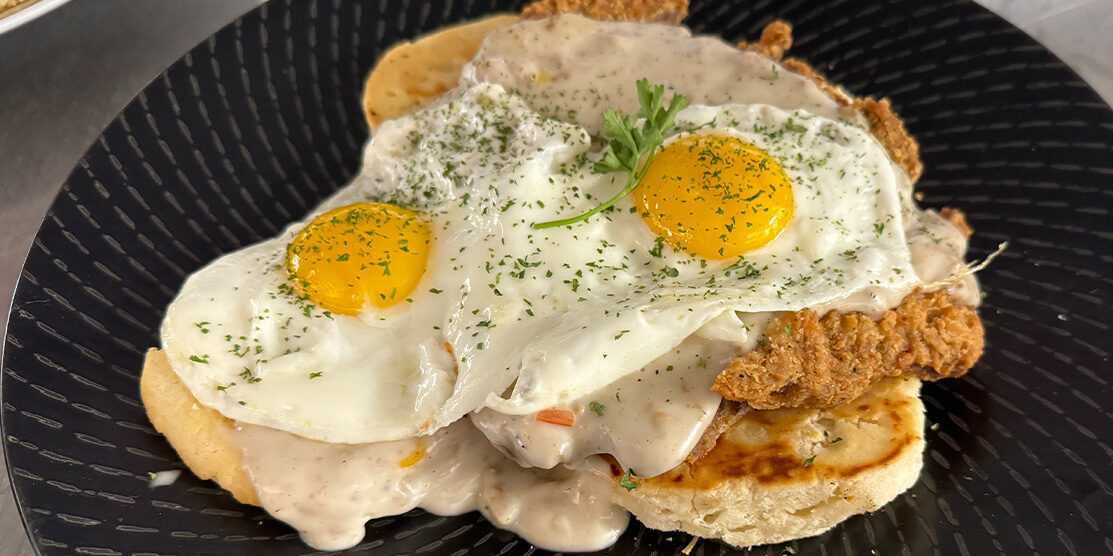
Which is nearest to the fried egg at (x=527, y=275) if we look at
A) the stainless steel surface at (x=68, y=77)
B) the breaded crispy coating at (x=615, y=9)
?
the breaded crispy coating at (x=615, y=9)

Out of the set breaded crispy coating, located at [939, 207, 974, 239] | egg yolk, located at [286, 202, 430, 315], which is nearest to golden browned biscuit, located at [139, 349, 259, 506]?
egg yolk, located at [286, 202, 430, 315]

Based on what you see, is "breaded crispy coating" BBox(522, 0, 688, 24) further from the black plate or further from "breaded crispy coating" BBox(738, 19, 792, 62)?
"breaded crispy coating" BBox(738, 19, 792, 62)

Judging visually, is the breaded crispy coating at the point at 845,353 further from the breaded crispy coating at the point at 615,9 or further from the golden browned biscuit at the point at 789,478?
the breaded crispy coating at the point at 615,9

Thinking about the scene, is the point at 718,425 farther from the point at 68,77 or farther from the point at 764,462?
the point at 68,77

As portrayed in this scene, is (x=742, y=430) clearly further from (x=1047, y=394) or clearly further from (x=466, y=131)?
(x=466, y=131)

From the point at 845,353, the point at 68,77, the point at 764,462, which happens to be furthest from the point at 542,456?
the point at 68,77

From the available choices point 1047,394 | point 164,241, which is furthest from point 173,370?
point 1047,394
